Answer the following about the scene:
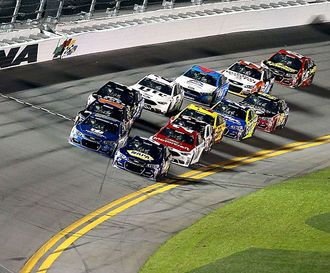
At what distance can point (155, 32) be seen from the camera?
2347 inches

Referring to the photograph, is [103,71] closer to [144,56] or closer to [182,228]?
[144,56]

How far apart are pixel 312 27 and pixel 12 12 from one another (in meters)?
23.2

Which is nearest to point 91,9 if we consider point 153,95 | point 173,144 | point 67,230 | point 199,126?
point 153,95

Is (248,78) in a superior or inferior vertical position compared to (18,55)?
superior

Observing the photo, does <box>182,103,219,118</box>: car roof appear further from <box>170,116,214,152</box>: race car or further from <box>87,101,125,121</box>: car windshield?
<box>87,101,125,121</box>: car windshield

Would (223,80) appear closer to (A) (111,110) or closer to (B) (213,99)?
(B) (213,99)

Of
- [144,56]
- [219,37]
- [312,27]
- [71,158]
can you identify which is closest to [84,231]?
[71,158]

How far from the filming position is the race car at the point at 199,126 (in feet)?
149

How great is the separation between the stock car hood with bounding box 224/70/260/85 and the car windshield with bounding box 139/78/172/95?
218 inches

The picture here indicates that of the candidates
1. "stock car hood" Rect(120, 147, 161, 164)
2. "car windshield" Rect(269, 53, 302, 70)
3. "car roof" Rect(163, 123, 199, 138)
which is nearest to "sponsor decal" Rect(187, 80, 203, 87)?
"car windshield" Rect(269, 53, 302, 70)

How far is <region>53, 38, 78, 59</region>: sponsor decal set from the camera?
5377 cm

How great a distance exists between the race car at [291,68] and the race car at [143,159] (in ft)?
55.1

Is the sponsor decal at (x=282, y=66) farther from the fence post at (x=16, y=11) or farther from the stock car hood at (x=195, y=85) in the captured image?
the fence post at (x=16, y=11)

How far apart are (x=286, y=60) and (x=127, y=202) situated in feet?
70.2
